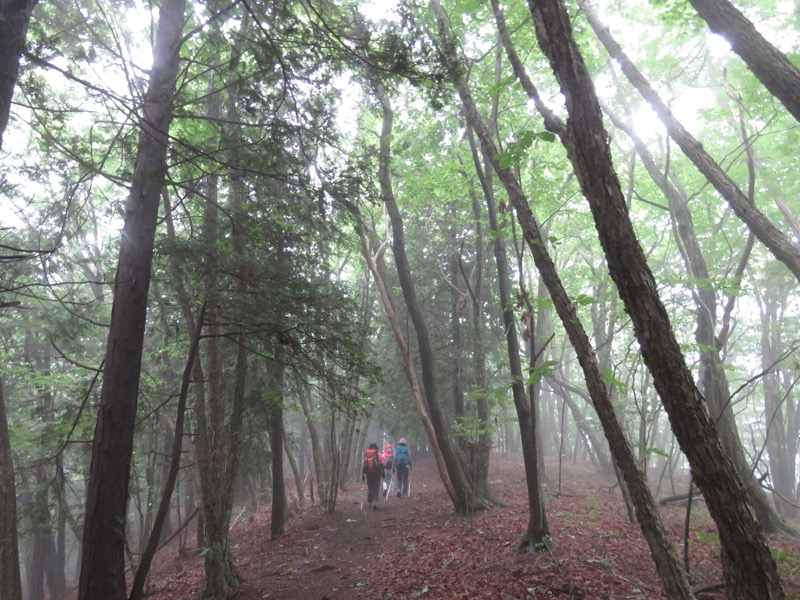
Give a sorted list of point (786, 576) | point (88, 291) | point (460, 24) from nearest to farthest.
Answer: point (786, 576) < point (460, 24) < point (88, 291)

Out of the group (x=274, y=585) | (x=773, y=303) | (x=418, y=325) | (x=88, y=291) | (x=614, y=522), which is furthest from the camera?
(x=773, y=303)

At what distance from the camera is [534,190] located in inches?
423

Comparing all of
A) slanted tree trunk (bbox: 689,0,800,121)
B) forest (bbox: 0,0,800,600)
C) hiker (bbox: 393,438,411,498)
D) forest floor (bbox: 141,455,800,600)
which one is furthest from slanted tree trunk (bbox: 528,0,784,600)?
hiker (bbox: 393,438,411,498)

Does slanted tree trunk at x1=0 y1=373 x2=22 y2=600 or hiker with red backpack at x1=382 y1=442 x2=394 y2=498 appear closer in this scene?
slanted tree trunk at x1=0 y1=373 x2=22 y2=600

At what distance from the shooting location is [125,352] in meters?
4.98

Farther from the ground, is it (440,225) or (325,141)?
→ (440,225)

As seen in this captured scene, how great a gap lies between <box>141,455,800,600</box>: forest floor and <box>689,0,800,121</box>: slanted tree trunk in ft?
15.0

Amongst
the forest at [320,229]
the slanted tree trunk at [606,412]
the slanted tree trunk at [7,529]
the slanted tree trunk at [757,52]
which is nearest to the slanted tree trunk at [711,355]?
the forest at [320,229]

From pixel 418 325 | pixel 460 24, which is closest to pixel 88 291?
pixel 418 325

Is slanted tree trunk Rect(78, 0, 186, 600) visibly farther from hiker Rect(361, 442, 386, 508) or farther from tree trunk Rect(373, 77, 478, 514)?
hiker Rect(361, 442, 386, 508)

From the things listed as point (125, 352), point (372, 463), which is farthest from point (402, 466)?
point (125, 352)

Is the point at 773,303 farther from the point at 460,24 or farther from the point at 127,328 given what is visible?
the point at 127,328

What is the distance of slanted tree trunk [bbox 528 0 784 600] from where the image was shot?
2.67 metres

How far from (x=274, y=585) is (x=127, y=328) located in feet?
15.5
